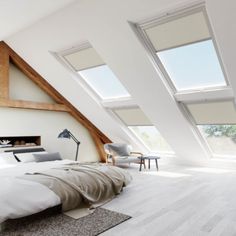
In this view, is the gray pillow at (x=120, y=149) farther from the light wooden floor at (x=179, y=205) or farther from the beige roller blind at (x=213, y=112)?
the beige roller blind at (x=213, y=112)

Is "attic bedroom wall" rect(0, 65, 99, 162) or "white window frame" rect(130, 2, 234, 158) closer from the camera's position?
"white window frame" rect(130, 2, 234, 158)

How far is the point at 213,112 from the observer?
5.46 metres

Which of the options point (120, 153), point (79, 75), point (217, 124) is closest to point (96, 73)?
point (79, 75)

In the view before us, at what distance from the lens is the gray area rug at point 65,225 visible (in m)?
2.69

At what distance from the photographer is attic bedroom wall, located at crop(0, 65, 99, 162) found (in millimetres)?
6062

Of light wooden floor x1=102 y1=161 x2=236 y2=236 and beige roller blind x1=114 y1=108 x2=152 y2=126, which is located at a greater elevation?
beige roller blind x1=114 y1=108 x2=152 y2=126

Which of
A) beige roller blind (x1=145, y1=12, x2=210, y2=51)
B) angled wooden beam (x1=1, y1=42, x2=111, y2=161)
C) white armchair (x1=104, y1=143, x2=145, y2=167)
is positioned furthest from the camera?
white armchair (x1=104, y1=143, x2=145, y2=167)

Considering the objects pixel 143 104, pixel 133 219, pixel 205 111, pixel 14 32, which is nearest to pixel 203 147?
pixel 205 111

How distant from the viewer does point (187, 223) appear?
9.60 ft

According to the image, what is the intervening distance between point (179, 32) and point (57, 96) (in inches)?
161

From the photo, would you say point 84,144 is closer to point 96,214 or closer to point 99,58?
point 99,58

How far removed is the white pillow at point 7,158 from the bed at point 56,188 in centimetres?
72

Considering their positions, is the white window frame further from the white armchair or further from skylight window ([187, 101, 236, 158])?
the white armchair

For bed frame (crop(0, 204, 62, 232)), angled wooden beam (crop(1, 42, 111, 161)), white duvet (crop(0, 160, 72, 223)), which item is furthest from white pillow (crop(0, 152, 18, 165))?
bed frame (crop(0, 204, 62, 232))
